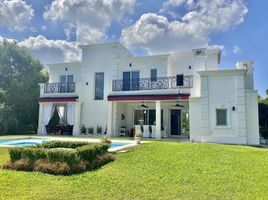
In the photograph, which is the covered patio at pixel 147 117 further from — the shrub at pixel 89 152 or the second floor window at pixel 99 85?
the shrub at pixel 89 152

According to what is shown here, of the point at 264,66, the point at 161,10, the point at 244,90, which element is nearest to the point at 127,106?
the point at 161,10

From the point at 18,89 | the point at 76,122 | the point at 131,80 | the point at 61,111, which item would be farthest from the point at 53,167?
the point at 18,89

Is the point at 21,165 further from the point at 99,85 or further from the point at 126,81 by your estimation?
the point at 99,85

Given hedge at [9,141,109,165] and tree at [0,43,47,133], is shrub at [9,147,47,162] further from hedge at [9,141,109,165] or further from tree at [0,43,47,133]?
tree at [0,43,47,133]

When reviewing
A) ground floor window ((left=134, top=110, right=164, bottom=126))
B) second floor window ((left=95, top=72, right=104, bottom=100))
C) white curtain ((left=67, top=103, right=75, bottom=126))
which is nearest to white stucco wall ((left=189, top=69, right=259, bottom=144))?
ground floor window ((left=134, top=110, right=164, bottom=126))

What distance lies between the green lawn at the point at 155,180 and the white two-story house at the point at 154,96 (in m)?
6.40

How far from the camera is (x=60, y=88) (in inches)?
946

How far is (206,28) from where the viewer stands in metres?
19.7

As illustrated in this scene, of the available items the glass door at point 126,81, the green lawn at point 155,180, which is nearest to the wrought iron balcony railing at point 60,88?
the glass door at point 126,81

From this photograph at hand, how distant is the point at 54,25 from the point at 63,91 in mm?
6346

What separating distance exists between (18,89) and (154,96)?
55.3 ft

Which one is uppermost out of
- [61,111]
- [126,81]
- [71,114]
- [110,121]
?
[126,81]

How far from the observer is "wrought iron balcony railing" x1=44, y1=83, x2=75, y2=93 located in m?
23.8

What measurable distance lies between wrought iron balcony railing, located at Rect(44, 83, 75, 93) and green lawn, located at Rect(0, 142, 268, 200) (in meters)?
13.8
